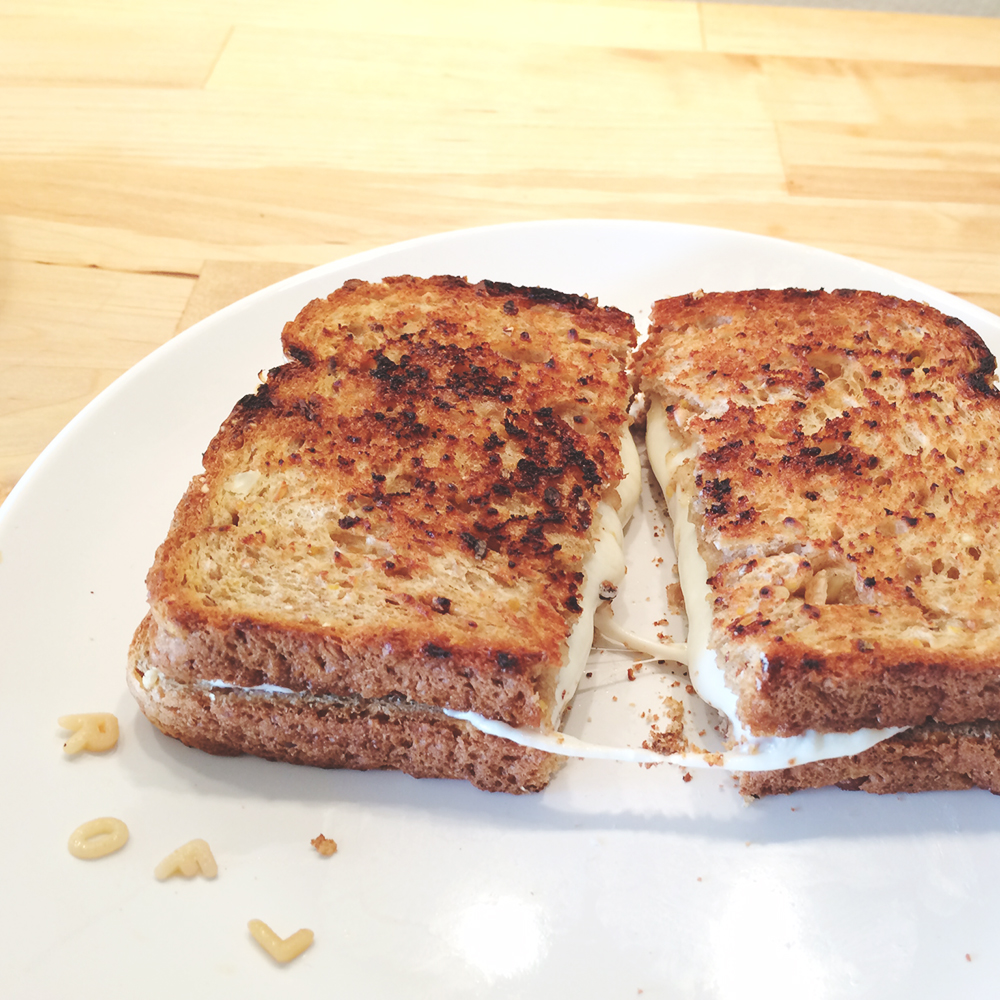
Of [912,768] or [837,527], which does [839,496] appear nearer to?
[837,527]

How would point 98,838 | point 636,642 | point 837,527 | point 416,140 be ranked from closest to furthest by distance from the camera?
point 98,838, point 837,527, point 636,642, point 416,140

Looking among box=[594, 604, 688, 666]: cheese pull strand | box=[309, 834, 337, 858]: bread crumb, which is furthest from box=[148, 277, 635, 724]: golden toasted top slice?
box=[309, 834, 337, 858]: bread crumb

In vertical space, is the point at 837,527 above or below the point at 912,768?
above

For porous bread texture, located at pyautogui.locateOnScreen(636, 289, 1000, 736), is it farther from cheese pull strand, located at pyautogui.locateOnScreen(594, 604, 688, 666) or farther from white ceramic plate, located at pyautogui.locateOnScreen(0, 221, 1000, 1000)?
white ceramic plate, located at pyautogui.locateOnScreen(0, 221, 1000, 1000)

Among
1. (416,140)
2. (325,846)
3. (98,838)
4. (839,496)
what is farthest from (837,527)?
(416,140)

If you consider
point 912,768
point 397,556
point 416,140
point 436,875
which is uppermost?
point 416,140

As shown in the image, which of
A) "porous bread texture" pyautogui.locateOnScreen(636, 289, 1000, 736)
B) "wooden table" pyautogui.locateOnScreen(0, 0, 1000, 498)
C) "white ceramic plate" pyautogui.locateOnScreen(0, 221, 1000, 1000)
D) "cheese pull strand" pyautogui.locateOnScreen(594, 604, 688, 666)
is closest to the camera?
"white ceramic plate" pyautogui.locateOnScreen(0, 221, 1000, 1000)

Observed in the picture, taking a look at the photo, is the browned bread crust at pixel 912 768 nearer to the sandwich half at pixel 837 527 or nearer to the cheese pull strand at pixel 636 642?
the sandwich half at pixel 837 527
